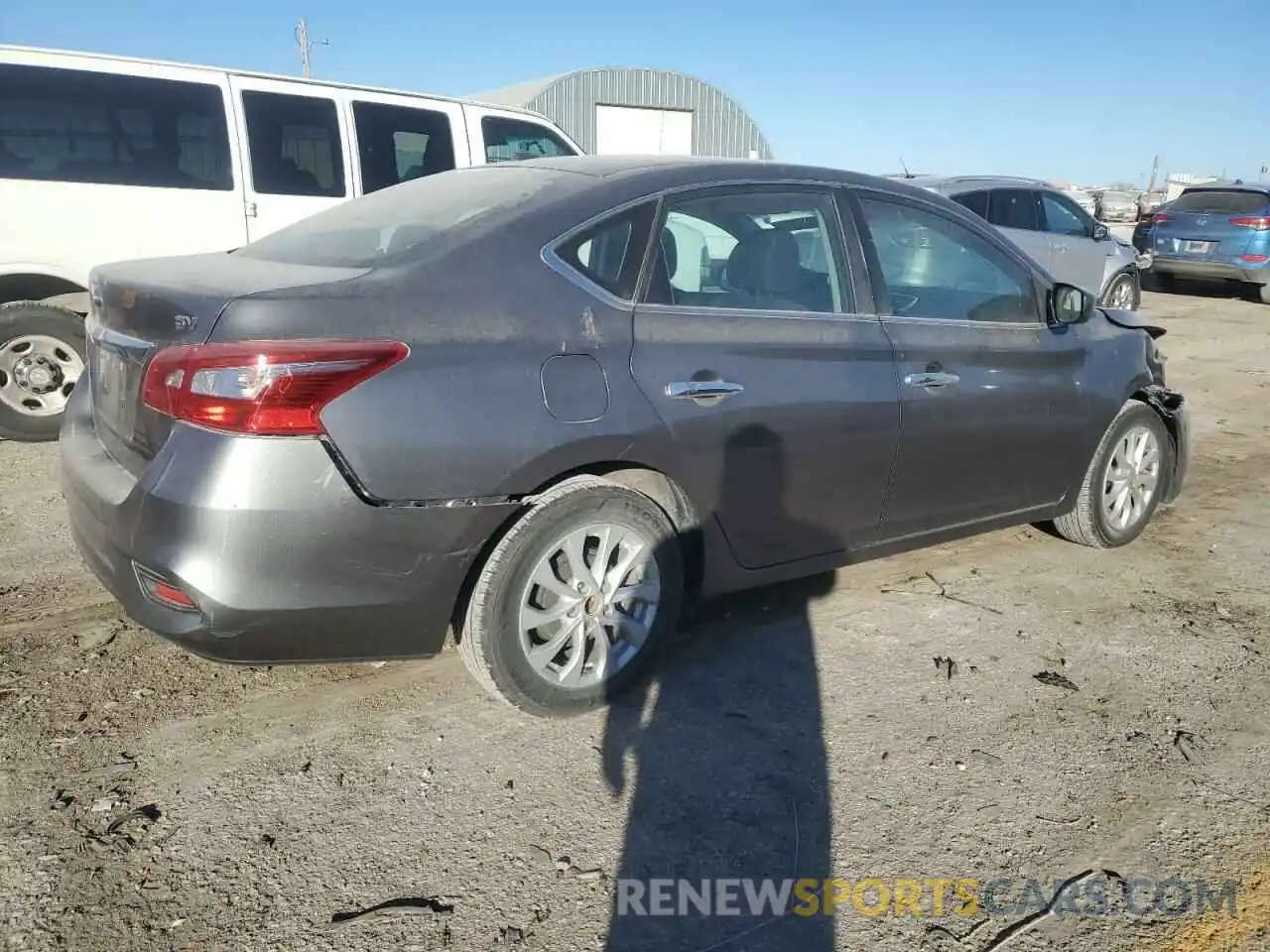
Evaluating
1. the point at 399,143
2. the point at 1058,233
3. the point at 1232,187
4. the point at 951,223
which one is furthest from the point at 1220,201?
the point at 951,223

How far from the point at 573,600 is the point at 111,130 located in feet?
15.2

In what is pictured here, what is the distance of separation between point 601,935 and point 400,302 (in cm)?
157

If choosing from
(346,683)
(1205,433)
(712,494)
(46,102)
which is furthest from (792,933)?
(1205,433)

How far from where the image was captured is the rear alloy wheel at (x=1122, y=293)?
1223cm

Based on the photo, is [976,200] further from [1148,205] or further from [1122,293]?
[1148,205]

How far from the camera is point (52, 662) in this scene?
Result: 321 cm

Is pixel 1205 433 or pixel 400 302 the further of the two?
pixel 1205 433

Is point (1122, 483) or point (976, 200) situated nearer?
point (1122, 483)

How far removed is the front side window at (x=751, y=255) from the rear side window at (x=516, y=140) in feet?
14.3

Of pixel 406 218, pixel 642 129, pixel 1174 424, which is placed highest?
pixel 642 129

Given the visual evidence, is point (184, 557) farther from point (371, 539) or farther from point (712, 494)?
point (712, 494)

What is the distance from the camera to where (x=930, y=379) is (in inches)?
142

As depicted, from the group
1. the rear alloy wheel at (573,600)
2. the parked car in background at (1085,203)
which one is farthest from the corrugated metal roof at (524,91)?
the rear alloy wheel at (573,600)

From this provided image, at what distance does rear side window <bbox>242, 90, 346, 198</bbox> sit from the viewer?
6.22 m
